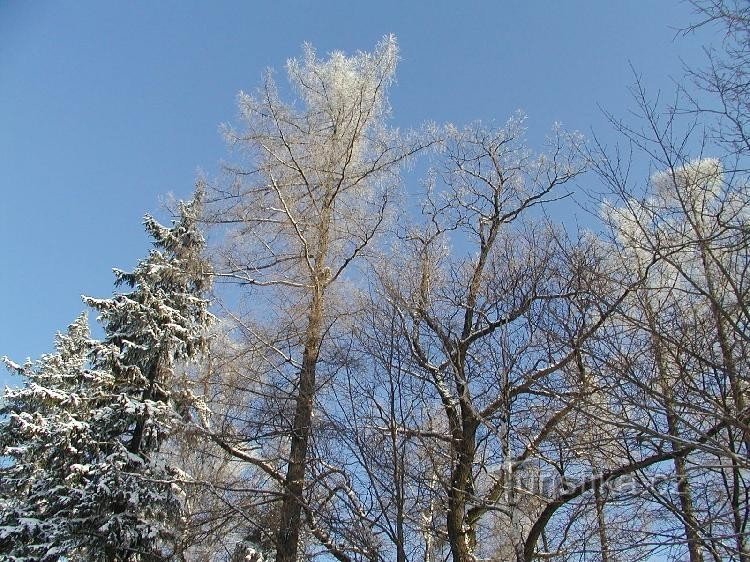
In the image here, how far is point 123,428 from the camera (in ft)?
31.9

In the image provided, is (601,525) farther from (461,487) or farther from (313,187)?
(313,187)

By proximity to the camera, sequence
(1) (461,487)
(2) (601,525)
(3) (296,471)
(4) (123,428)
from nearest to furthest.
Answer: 1. (2) (601,525)
2. (1) (461,487)
3. (3) (296,471)
4. (4) (123,428)

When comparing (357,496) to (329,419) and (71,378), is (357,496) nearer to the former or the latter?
(329,419)

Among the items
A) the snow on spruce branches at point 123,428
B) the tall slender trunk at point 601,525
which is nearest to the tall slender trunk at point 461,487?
the tall slender trunk at point 601,525

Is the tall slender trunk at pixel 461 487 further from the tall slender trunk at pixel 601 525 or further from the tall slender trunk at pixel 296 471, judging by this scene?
the tall slender trunk at pixel 296 471

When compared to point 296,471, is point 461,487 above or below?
below

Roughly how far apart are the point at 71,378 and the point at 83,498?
2679mm

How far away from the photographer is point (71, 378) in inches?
413

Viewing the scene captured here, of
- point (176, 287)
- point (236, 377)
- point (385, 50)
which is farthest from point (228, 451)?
point (385, 50)

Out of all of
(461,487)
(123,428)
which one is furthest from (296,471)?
(123,428)

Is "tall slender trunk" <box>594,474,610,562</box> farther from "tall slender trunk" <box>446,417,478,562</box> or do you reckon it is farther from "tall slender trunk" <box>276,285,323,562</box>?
"tall slender trunk" <box>276,285,323,562</box>

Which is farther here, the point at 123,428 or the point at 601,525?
the point at 123,428

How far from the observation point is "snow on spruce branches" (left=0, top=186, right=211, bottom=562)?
27.7 ft

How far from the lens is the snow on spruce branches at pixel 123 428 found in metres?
8.45
